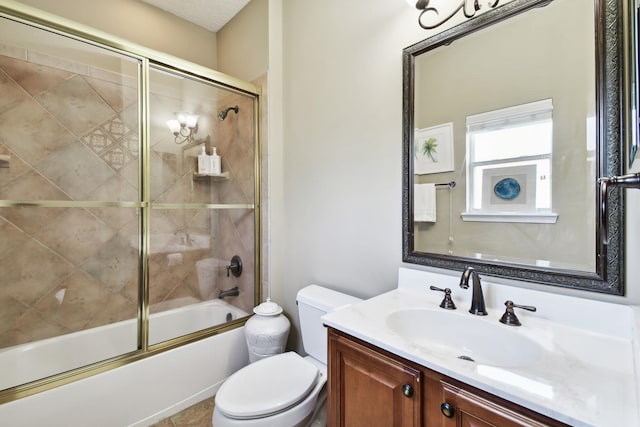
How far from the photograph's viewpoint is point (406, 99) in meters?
1.33

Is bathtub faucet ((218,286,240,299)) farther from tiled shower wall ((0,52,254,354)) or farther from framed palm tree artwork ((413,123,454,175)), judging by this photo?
framed palm tree artwork ((413,123,454,175))

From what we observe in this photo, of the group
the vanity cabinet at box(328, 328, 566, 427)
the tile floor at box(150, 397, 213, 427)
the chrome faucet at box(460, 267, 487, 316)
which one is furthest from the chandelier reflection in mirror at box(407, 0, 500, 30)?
the tile floor at box(150, 397, 213, 427)

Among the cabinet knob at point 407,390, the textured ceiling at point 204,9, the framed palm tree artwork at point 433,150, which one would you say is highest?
the textured ceiling at point 204,9

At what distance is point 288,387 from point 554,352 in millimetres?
984

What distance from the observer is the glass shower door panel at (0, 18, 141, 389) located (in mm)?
1638

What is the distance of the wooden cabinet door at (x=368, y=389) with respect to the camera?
0.79 meters

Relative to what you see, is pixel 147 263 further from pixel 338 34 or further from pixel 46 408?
pixel 338 34

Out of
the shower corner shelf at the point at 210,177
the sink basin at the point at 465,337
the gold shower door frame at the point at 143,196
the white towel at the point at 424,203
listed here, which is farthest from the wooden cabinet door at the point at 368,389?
the shower corner shelf at the point at 210,177

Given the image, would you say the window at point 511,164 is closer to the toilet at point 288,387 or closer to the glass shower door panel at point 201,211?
the toilet at point 288,387

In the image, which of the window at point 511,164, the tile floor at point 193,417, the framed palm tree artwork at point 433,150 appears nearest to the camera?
the window at point 511,164

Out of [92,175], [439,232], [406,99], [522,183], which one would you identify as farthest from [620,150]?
[92,175]

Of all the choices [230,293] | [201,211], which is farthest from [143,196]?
[230,293]

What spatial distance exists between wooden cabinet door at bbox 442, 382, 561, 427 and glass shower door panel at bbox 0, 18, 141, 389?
1.70 m

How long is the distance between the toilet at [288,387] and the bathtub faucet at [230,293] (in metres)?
0.83
